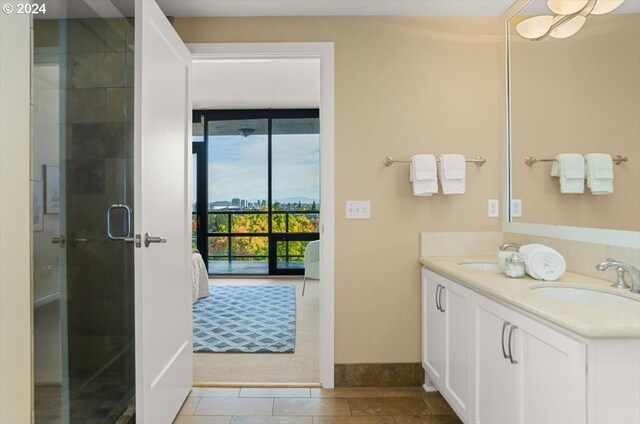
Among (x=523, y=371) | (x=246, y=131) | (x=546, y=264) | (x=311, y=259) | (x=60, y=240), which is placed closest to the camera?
(x=523, y=371)

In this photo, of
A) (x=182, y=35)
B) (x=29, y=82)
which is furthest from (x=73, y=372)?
(x=182, y=35)

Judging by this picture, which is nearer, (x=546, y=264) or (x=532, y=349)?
(x=532, y=349)

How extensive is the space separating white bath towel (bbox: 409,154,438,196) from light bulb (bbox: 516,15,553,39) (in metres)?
0.88

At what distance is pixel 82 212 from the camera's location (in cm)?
177

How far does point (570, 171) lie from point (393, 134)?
3.37ft

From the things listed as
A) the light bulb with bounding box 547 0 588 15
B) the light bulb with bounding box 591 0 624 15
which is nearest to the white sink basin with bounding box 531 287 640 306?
the light bulb with bounding box 591 0 624 15

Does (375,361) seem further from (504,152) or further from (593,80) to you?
(593,80)

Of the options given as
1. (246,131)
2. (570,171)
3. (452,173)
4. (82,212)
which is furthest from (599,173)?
(246,131)

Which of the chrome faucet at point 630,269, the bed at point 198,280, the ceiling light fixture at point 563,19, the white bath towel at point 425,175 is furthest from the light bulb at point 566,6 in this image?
the bed at point 198,280

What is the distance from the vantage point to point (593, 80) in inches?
72.3

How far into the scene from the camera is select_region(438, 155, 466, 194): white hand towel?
2.46 m

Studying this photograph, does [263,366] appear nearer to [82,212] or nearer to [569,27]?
[82,212]

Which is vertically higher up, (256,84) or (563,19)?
→ (256,84)

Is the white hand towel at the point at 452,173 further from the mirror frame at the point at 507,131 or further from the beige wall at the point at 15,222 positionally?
the beige wall at the point at 15,222
